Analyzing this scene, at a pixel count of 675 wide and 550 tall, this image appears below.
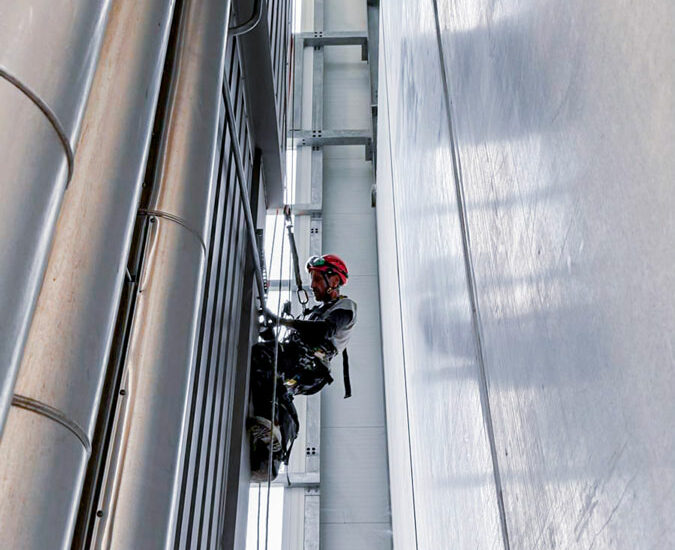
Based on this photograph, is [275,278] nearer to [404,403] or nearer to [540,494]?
[404,403]

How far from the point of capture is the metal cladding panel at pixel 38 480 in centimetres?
171

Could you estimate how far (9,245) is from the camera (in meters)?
1.50

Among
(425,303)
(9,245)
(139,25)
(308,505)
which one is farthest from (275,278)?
(9,245)

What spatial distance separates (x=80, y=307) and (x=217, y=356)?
2.70m

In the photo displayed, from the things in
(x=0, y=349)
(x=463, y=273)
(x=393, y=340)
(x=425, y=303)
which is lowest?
(x=0, y=349)

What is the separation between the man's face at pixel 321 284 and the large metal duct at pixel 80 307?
4414 mm

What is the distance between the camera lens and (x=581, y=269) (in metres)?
1.27

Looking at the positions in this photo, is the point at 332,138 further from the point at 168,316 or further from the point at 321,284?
the point at 168,316

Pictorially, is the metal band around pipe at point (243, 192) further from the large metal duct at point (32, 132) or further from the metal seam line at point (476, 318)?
the large metal duct at point (32, 132)

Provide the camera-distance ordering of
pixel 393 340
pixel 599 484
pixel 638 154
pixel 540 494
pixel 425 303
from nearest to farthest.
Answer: pixel 638 154 → pixel 599 484 → pixel 540 494 → pixel 425 303 → pixel 393 340

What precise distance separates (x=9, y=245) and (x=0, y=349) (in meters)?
0.20

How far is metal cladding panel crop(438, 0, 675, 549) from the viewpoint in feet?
3.26

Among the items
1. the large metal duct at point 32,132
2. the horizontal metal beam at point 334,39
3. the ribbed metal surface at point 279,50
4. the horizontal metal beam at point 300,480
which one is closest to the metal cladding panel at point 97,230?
the large metal duct at point 32,132

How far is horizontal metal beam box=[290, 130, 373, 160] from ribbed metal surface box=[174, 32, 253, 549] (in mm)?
4939
